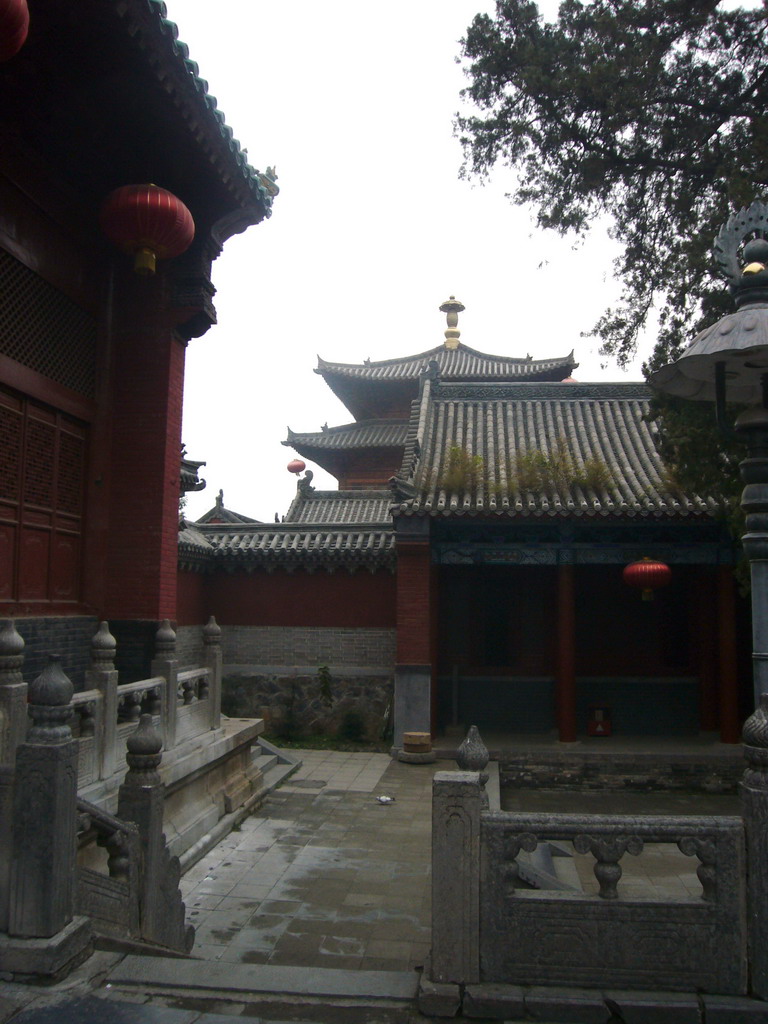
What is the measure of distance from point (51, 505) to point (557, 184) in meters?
5.81

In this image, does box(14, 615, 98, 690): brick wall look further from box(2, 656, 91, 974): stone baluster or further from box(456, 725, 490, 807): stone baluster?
box(456, 725, 490, 807): stone baluster

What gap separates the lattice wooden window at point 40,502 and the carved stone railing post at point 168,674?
0.80m

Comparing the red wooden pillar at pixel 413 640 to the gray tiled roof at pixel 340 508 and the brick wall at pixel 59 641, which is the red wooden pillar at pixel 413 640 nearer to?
the brick wall at pixel 59 641

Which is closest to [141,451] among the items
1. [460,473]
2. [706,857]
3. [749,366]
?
[749,366]

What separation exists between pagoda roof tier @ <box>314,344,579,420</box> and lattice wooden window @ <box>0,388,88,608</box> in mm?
16964

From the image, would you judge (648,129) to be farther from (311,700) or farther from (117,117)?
(311,700)

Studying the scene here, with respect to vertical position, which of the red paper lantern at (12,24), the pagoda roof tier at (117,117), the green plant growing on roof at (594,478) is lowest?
the green plant growing on roof at (594,478)

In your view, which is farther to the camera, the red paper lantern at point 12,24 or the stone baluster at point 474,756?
the stone baluster at point 474,756

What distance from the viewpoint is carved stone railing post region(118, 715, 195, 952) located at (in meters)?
4.46

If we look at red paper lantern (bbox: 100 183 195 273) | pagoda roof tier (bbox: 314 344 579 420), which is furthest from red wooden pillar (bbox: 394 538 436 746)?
pagoda roof tier (bbox: 314 344 579 420)

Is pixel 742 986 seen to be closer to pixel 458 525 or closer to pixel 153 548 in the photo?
pixel 153 548

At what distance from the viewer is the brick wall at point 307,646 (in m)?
13.5

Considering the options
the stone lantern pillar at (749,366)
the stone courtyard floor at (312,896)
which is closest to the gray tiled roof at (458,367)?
the stone courtyard floor at (312,896)

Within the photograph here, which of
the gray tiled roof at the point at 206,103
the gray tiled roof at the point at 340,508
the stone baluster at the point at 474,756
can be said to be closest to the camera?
the stone baluster at the point at 474,756
